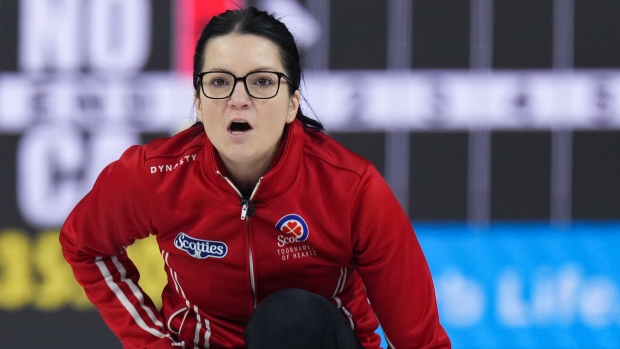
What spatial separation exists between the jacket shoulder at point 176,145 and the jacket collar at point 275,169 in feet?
0.17

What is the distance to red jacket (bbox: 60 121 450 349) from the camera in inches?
57.2

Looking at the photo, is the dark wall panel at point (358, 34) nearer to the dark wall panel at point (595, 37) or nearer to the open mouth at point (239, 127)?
the dark wall panel at point (595, 37)

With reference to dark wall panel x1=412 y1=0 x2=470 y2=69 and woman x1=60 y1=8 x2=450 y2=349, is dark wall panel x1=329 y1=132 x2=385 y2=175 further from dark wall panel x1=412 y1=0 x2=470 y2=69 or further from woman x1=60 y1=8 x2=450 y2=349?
woman x1=60 y1=8 x2=450 y2=349

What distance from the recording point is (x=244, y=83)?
1391 millimetres

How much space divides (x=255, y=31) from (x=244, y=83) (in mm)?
87

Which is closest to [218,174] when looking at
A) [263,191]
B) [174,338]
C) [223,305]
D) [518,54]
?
[263,191]

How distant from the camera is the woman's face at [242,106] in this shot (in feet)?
4.56

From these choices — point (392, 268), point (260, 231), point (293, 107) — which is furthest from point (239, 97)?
point (392, 268)

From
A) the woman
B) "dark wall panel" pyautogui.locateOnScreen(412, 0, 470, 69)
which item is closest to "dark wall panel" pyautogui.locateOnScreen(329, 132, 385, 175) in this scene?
"dark wall panel" pyautogui.locateOnScreen(412, 0, 470, 69)

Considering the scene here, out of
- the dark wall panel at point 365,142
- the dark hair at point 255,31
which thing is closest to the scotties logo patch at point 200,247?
the dark hair at point 255,31

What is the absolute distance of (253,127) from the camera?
1.41 m

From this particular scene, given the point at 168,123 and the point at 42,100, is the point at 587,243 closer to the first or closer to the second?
the point at 168,123

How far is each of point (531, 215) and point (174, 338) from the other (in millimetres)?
1240

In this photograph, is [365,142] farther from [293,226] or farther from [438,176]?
[293,226]
